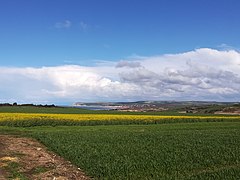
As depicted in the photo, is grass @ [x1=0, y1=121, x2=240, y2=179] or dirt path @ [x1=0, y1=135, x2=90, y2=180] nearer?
grass @ [x1=0, y1=121, x2=240, y2=179]

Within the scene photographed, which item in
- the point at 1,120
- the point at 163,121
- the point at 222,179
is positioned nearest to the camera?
the point at 222,179

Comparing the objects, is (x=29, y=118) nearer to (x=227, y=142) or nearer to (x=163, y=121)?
(x=163, y=121)

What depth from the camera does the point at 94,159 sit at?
67.9 feet

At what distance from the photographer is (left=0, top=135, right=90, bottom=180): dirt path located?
58.9 ft

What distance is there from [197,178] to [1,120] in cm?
3845

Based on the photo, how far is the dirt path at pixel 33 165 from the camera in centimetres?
1794

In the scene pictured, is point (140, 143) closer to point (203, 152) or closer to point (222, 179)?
point (203, 152)

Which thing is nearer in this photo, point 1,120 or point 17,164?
point 17,164

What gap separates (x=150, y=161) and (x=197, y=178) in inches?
183

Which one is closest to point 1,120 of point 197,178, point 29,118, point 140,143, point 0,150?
point 29,118

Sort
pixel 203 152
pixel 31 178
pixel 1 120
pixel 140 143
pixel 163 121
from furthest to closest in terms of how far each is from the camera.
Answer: pixel 163 121, pixel 1 120, pixel 140 143, pixel 203 152, pixel 31 178

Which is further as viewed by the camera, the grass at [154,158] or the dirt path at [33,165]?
the dirt path at [33,165]

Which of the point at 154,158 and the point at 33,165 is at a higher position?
the point at 154,158

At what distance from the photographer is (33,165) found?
20.8 m
